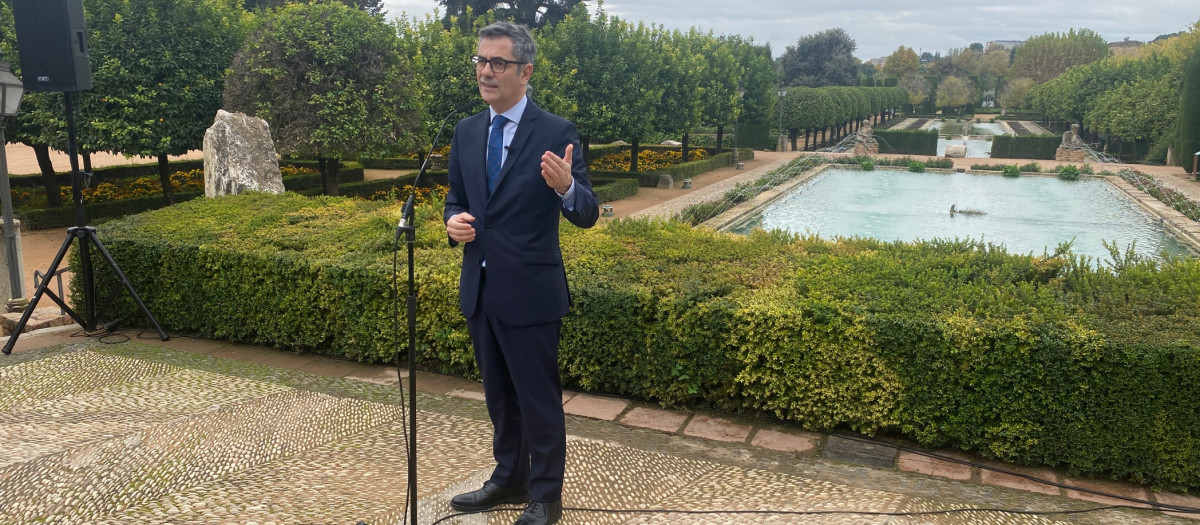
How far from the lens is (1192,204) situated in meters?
17.1

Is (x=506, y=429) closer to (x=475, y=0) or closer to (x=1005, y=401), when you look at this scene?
(x=1005, y=401)

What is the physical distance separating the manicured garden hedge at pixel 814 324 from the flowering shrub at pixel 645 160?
60.6 feet

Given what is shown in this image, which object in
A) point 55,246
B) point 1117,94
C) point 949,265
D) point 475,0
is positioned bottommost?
point 55,246

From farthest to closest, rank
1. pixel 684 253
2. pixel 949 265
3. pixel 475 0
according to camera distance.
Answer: pixel 475 0 → pixel 684 253 → pixel 949 265

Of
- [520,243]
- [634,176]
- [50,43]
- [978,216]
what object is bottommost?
[978,216]


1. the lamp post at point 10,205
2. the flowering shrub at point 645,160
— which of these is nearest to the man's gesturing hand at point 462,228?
the lamp post at point 10,205

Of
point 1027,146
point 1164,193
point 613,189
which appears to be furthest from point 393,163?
point 1027,146

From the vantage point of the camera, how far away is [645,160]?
26469 mm

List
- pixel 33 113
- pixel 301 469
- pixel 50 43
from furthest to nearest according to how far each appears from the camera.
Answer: pixel 33 113 < pixel 50 43 < pixel 301 469

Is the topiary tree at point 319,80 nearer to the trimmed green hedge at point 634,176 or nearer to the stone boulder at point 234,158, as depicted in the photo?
the stone boulder at point 234,158

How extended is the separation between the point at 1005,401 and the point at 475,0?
3319 cm

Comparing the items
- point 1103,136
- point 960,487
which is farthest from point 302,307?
point 1103,136

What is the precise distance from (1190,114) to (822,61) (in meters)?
41.7

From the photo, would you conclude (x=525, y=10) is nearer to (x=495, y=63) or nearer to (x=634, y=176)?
(x=634, y=176)
